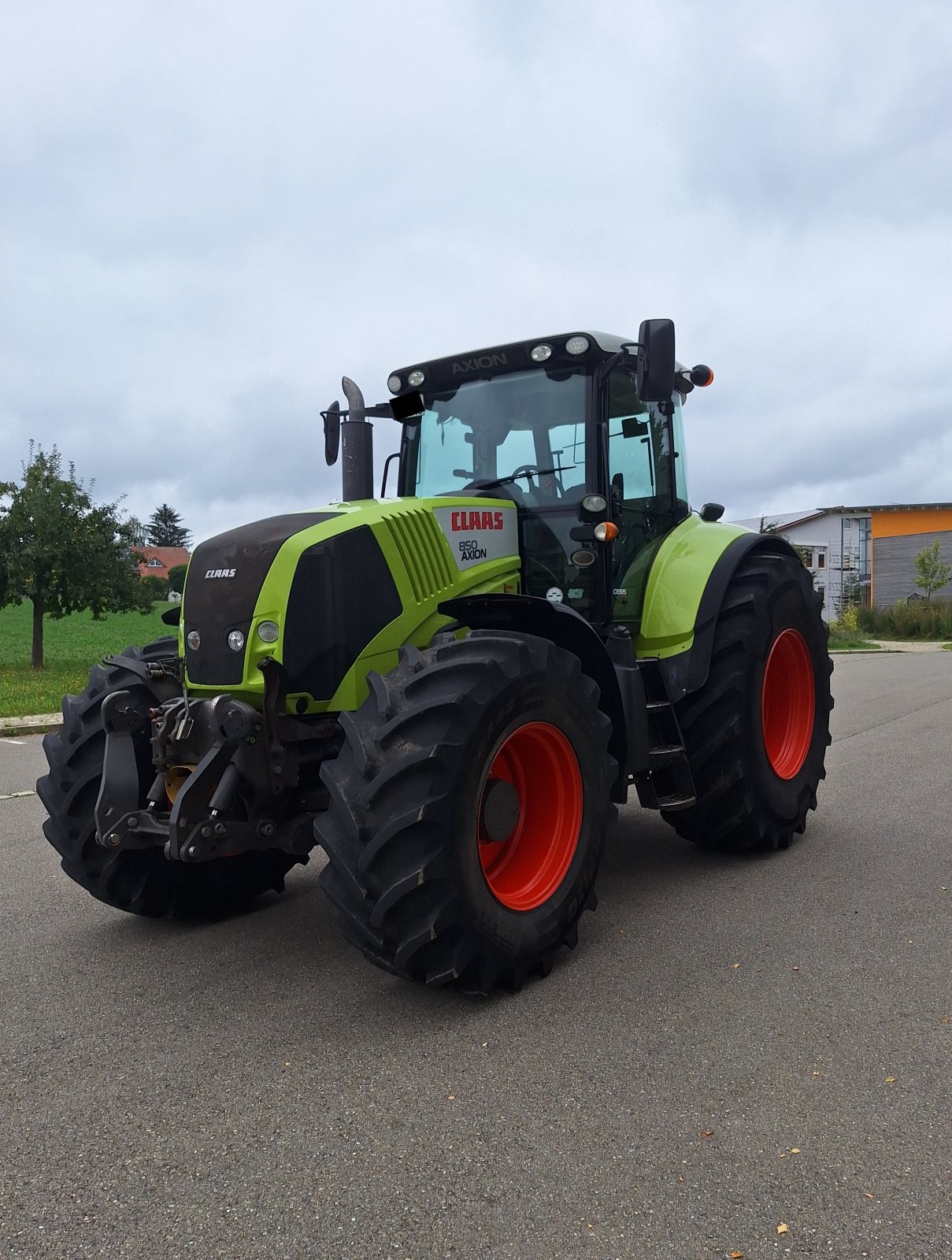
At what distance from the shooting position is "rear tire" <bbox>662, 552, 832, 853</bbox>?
5387 millimetres

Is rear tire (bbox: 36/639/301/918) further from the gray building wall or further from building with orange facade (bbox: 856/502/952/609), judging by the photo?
the gray building wall

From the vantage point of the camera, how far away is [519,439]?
5.32 metres

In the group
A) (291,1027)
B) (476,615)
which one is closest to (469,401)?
(476,615)

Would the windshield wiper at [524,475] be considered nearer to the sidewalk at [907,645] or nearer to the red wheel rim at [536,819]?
the red wheel rim at [536,819]

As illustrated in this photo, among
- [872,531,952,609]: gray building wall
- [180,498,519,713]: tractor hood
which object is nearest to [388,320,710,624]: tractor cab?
[180,498,519,713]: tractor hood

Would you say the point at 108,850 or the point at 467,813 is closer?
the point at 467,813

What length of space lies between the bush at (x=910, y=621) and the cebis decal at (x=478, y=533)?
35927 millimetres

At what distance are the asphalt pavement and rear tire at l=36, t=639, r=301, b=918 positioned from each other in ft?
0.49

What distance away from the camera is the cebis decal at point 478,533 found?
4.73 m

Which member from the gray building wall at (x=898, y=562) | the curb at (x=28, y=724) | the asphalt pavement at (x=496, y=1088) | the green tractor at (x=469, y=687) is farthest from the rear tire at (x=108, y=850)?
the gray building wall at (x=898, y=562)

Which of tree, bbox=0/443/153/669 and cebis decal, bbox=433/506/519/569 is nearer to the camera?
cebis decal, bbox=433/506/519/569

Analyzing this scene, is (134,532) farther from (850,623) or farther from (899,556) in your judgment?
(899,556)

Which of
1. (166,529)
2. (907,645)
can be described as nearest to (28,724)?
(907,645)

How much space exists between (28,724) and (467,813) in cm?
1143
